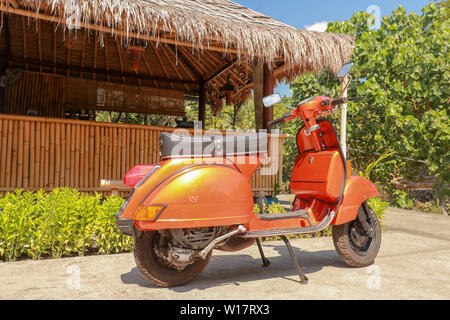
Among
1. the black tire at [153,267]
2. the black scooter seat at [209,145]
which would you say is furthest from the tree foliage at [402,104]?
the black tire at [153,267]

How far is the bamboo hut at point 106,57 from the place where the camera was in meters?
4.91

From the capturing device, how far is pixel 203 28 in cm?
521

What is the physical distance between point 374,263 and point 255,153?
5.41ft

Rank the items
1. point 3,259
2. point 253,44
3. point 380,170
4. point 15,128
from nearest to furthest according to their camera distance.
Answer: point 3,259 < point 15,128 < point 253,44 < point 380,170

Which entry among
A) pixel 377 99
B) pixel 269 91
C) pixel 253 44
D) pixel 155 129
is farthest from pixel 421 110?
pixel 155 129

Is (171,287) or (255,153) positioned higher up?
(255,153)

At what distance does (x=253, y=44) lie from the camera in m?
5.50

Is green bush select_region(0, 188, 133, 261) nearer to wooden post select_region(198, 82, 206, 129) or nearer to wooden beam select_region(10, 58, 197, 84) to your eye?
wooden beam select_region(10, 58, 197, 84)

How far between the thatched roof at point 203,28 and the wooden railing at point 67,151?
4.47 ft

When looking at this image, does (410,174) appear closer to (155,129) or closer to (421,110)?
(421,110)

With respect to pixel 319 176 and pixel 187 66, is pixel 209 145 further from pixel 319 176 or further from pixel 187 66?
pixel 187 66

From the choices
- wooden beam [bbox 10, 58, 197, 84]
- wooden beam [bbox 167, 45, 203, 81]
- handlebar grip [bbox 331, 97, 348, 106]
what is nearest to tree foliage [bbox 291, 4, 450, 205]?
wooden beam [bbox 167, 45, 203, 81]

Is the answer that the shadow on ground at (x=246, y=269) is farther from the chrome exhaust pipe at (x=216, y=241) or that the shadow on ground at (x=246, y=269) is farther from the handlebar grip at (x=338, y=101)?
the handlebar grip at (x=338, y=101)

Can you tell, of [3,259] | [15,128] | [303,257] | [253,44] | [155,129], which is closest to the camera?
[3,259]
